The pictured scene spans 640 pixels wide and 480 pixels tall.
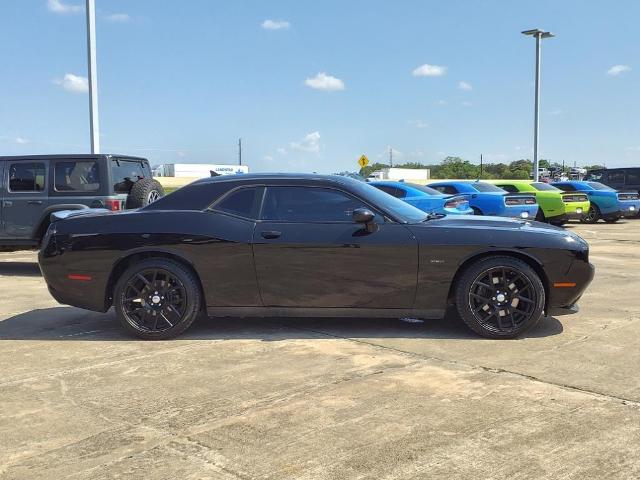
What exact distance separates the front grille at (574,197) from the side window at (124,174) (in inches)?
506

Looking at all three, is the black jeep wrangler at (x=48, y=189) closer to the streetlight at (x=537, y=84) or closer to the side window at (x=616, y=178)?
the side window at (x=616, y=178)

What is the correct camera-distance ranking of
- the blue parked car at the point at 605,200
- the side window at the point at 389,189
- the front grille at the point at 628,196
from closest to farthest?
the side window at the point at 389,189 < the blue parked car at the point at 605,200 < the front grille at the point at 628,196

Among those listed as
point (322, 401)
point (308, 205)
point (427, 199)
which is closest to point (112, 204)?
point (308, 205)

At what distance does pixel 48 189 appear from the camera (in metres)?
9.17

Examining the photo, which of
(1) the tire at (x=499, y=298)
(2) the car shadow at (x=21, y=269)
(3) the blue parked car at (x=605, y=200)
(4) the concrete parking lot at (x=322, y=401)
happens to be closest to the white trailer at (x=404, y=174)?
(3) the blue parked car at (x=605, y=200)

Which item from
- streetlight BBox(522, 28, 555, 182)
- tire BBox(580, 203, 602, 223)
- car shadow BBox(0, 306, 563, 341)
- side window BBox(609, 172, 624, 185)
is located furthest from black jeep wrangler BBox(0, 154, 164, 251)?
streetlight BBox(522, 28, 555, 182)

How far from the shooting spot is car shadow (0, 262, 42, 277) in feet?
32.3

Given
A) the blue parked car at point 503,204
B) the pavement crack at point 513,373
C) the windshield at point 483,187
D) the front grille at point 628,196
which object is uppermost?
the windshield at point 483,187

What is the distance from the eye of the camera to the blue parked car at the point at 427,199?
12.4 m

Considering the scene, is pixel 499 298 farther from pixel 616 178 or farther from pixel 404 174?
pixel 404 174

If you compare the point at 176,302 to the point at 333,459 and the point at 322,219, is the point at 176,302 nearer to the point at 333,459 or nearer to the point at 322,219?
the point at 322,219

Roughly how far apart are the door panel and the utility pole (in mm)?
11296

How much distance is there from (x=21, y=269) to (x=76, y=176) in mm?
2426

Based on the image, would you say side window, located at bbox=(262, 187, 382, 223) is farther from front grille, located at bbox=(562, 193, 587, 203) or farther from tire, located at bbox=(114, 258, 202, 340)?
front grille, located at bbox=(562, 193, 587, 203)
